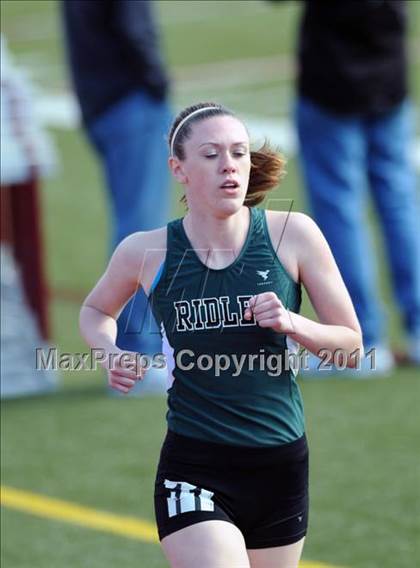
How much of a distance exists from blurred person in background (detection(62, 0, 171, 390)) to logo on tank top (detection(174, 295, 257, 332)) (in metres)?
3.77

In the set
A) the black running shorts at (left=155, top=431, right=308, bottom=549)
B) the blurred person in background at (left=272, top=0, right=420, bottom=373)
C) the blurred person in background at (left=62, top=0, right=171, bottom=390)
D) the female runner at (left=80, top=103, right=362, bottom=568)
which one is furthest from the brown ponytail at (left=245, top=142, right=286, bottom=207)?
the blurred person in background at (left=272, top=0, right=420, bottom=373)

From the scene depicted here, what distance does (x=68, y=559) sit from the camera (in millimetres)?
6047

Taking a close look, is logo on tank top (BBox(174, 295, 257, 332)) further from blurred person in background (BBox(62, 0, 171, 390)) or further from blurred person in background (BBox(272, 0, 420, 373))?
blurred person in background (BBox(272, 0, 420, 373))

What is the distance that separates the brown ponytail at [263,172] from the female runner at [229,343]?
10 cm

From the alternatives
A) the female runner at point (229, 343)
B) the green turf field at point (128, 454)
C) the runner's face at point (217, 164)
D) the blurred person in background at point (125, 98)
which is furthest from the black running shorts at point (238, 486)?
the blurred person in background at point (125, 98)

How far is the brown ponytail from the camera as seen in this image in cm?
446

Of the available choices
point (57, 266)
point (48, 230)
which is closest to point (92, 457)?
point (57, 266)

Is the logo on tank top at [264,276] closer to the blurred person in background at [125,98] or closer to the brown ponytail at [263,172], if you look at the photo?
the brown ponytail at [263,172]

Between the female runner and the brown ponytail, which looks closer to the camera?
the female runner

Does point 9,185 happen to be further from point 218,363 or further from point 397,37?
point 218,363

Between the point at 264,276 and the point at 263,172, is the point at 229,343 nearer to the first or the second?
the point at 264,276

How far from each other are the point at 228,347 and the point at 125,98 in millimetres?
4254

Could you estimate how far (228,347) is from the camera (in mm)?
4242

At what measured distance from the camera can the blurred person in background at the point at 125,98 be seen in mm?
8188
